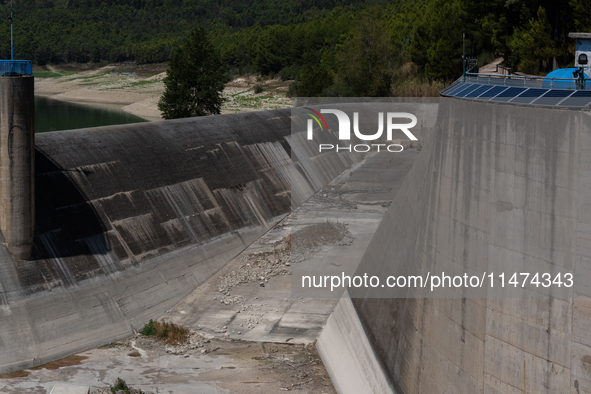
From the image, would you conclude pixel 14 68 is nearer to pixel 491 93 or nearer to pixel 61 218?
pixel 61 218

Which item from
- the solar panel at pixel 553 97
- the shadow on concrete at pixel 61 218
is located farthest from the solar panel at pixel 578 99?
the shadow on concrete at pixel 61 218

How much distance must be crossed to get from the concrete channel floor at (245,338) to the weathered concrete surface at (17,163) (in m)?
4.61

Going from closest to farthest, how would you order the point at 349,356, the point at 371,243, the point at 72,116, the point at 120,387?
the point at 120,387 < the point at 349,356 < the point at 371,243 < the point at 72,116

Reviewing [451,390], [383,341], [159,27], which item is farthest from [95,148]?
[159,27]

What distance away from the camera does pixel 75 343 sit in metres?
22.7

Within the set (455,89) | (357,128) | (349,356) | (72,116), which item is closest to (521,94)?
(455,89)

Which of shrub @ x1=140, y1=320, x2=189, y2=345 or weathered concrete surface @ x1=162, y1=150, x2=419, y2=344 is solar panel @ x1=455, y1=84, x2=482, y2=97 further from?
shrub @ x1=140, y1=320, x2=189, y2=345

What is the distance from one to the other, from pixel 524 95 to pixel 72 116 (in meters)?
74.3

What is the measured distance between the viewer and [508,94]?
15016mm

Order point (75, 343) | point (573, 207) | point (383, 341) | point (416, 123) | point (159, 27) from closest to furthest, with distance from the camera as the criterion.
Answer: point (573, 207), point (383, 341), point (75, 343), point (416, 123), point (159, 27)

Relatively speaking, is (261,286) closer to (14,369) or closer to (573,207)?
(14,369)

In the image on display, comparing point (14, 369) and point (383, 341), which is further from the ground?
point (383, 341)

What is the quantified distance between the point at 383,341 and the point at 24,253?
1227 centimetres

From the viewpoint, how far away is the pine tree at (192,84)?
52.7 m
